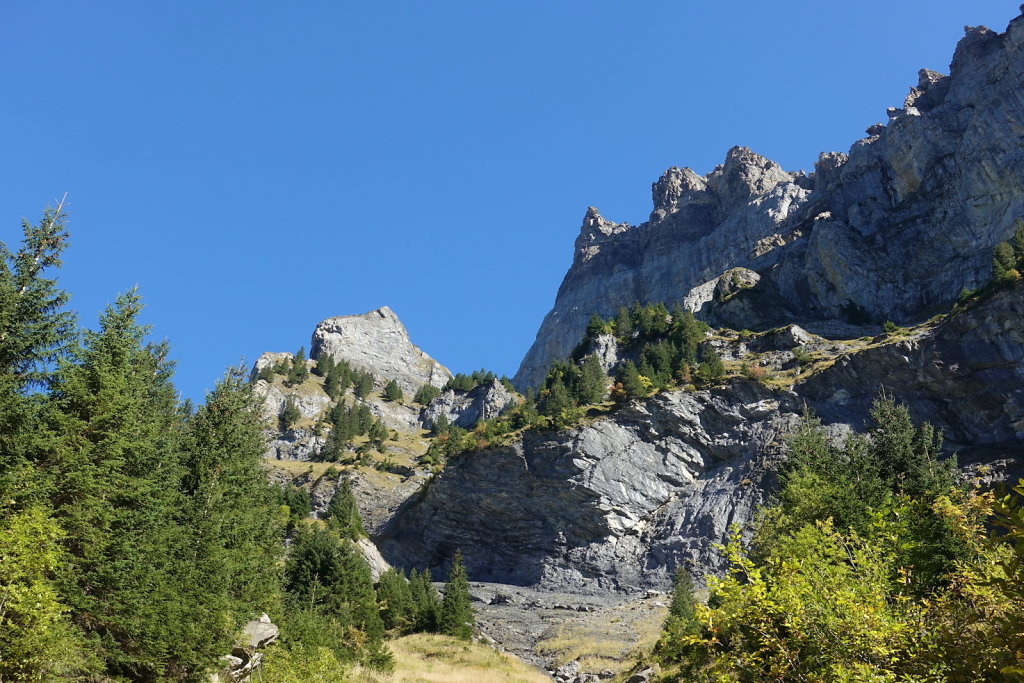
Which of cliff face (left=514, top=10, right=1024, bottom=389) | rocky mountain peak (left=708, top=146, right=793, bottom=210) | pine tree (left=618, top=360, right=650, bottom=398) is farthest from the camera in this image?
rocky mountain peak (left=708, top=146, right=793, bottom=210)

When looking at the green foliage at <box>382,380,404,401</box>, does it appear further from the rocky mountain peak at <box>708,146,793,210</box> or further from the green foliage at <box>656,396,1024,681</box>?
the green foliage at <box>656,396,1024,681</box>

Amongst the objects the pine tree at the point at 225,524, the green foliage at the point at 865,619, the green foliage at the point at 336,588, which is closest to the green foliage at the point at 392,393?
the green foliage at the point at 336,588

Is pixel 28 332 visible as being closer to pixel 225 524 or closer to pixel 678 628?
Result: pixel 225 524

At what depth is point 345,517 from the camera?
227ft

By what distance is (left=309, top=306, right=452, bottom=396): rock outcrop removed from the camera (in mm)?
169250

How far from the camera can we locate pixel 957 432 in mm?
66125

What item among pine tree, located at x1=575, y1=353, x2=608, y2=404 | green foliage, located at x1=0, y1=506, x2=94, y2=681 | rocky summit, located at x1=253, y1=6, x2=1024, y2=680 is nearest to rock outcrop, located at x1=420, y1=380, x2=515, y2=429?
rocky summit, located at x1=253, y1=6, x2=1024, y2=680

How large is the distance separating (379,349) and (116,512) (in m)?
159

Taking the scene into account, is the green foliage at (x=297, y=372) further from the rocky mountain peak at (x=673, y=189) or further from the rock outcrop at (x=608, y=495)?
the rocky mountain peak at (x=673, y=189)

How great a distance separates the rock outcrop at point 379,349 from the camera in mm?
169250

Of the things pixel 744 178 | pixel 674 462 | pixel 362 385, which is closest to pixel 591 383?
pixel 674 462

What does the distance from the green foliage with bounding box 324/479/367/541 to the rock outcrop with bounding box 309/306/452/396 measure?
88795 millimetres

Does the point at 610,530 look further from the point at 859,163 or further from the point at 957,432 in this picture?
the point at 859,163

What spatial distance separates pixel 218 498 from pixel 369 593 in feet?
67.6
